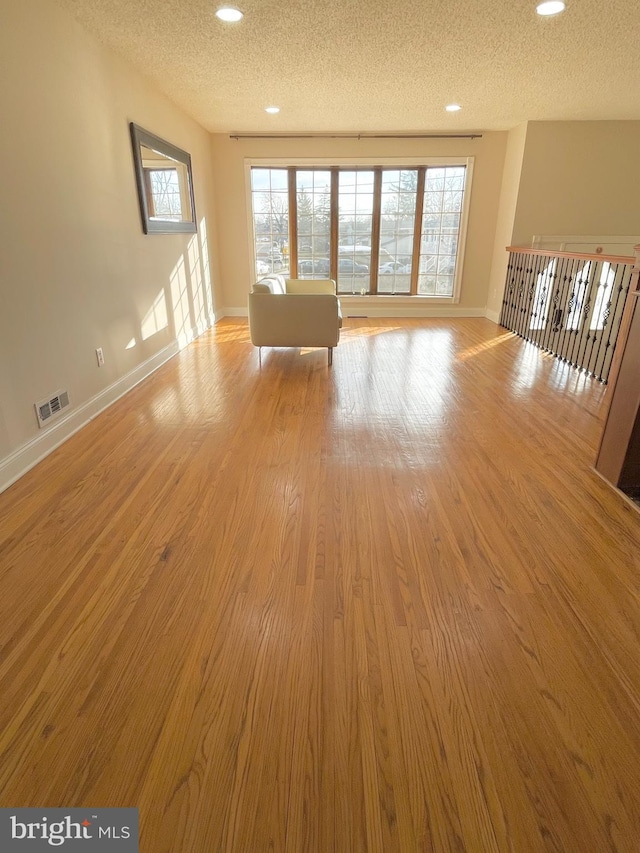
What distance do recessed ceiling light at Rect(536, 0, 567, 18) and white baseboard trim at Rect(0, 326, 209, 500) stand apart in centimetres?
387

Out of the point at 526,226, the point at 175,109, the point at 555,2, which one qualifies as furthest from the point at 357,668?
the point at 526,226

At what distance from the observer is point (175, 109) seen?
4.78m

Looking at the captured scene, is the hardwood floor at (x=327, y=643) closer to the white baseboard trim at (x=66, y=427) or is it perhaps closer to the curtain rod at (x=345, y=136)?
the white baseboard trim at (x=66, y=427)

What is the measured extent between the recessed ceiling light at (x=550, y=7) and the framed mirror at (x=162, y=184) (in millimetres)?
3096

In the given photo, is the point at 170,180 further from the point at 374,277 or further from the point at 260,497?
the point at 260,497

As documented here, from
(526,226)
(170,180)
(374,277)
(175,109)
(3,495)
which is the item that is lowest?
(3,495)

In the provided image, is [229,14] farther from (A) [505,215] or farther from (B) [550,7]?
(A) [505,215]

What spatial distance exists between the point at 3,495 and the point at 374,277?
5.90 metres

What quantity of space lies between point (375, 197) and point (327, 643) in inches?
257

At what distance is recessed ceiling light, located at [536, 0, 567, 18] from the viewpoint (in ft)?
9.08

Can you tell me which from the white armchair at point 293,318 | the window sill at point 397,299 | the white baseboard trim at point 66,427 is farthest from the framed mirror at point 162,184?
the window sill at point 397,299

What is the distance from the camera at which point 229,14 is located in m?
2.90

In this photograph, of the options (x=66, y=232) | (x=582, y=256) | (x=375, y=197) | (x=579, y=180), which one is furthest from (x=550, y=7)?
(x=375, y=197)

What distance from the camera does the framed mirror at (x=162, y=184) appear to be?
3890mm
